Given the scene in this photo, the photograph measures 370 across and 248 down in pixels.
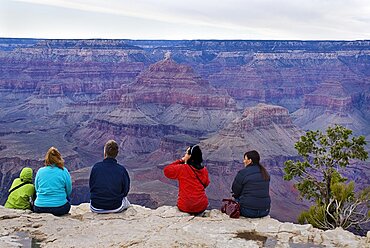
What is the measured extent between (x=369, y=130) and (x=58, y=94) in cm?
9567

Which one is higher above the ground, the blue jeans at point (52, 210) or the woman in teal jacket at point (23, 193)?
the woman in teal jacket at point (23, 193)

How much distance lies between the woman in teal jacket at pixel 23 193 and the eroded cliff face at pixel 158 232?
340 mm

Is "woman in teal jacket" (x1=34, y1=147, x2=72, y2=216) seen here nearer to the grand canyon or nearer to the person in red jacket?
the person in red jacket

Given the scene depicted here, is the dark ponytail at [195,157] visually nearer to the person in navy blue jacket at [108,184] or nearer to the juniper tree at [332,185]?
the person in navy blue jacket at [108,184]

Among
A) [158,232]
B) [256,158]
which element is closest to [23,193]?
[158,232]

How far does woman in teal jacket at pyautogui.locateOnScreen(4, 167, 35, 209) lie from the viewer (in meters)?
12.4

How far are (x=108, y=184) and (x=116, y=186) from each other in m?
0.19

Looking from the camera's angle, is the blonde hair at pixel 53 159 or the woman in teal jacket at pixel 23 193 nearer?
the blonde hair at pixel 53 159

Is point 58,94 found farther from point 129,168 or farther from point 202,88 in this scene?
point 129,168

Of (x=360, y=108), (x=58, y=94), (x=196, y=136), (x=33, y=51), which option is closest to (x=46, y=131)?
(x=196, y=136)

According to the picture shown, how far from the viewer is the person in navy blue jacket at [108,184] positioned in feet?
39.4

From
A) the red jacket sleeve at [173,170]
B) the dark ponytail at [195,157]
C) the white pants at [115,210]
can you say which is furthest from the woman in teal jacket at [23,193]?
the dark ponytail at [195,157]

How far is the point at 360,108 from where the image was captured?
495 ft

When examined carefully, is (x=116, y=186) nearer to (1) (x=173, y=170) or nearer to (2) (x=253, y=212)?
(1) (x=173, y=170)
